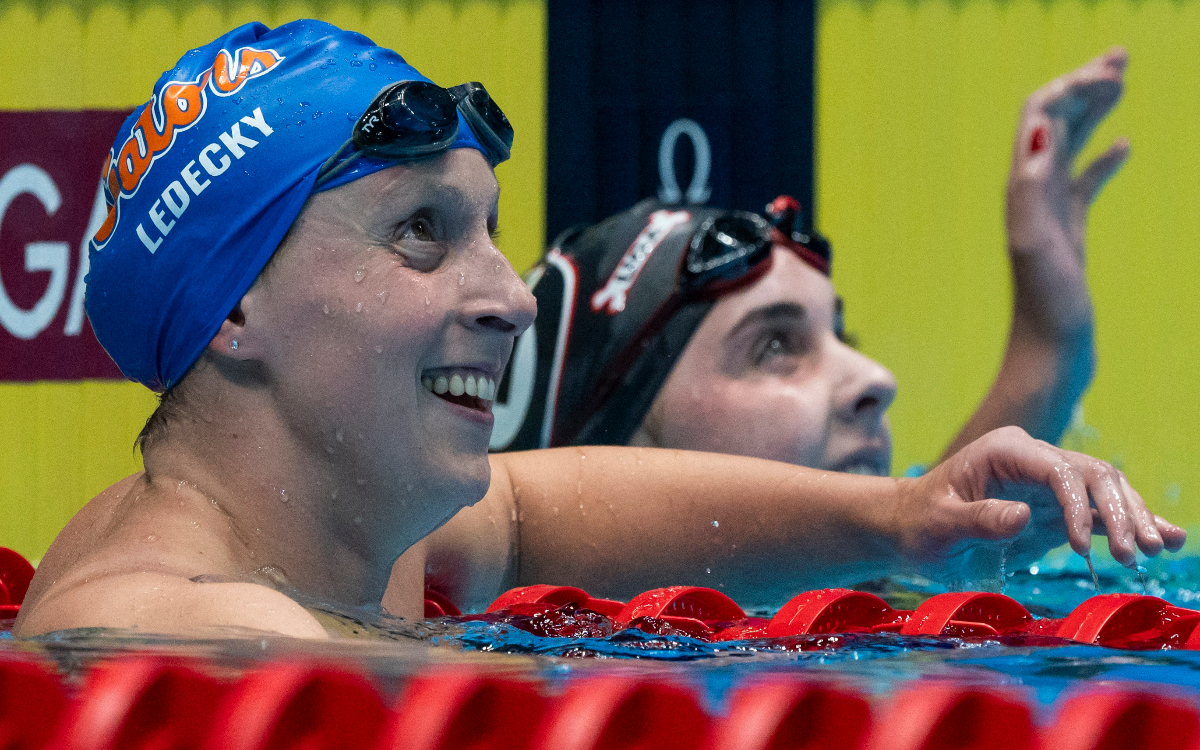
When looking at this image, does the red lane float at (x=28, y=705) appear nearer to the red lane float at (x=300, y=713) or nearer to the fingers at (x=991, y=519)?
the red lane float at (x=300, y=713)

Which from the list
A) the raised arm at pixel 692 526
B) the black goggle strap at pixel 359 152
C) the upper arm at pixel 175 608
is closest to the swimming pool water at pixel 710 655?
the upper arm at pixel 175 608

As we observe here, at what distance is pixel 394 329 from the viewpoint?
4.17 feet

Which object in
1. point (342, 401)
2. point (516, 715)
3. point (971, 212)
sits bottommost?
point (971, 212)

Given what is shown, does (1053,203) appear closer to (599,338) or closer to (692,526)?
(599,338)

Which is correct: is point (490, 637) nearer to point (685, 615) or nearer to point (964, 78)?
point (685, 615)

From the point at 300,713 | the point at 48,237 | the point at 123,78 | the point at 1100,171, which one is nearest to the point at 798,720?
the point at 300,713

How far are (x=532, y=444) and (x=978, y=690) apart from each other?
1868mm

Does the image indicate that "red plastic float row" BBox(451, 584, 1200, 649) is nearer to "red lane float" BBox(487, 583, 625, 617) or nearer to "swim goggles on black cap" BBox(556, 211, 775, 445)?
"red lane float" BBox(487, 583, 625, 617)

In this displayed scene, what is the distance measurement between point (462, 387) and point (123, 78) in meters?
4.92

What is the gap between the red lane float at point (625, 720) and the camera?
84 centimetres

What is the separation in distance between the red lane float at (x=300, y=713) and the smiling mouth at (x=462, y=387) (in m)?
0.44

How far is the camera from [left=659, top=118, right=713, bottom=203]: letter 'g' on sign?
515 centimetres

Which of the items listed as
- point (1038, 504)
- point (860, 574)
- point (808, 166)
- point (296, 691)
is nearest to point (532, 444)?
point (860, 574)

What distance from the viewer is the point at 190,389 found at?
1.35 meters
